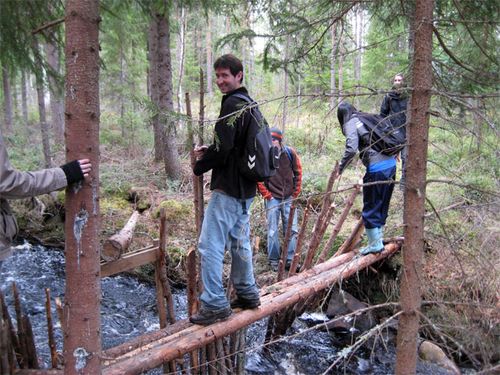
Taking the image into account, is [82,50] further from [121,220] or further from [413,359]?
[121,220]

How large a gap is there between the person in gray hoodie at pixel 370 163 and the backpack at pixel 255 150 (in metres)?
1.61

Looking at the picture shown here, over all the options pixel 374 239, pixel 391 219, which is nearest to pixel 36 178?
pixel 374 239

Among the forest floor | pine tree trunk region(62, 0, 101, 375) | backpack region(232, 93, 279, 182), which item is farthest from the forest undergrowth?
pine tree trunk region(62, 0, 101, 375)

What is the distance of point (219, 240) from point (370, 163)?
92.9 inches

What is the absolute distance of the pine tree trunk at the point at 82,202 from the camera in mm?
2359

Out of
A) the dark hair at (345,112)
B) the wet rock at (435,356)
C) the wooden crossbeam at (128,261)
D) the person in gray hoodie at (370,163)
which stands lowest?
the wet rock at (435,356)

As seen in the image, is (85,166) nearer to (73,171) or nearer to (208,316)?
(73,171)

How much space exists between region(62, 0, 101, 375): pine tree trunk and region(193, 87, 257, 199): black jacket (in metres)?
0.95

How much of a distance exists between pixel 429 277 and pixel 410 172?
12.1 ft

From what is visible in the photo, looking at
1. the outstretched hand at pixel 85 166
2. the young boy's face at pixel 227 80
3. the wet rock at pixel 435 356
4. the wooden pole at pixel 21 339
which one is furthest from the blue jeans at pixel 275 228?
the outstretched hand at pixel 85 166

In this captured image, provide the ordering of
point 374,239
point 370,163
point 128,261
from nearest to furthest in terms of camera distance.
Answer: point 128,261 → point 370,163 → point 374,239

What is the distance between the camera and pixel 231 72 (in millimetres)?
3318

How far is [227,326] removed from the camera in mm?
3695

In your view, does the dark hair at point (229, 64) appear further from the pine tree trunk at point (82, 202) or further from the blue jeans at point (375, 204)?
the blue jeans at point (375, 204)
